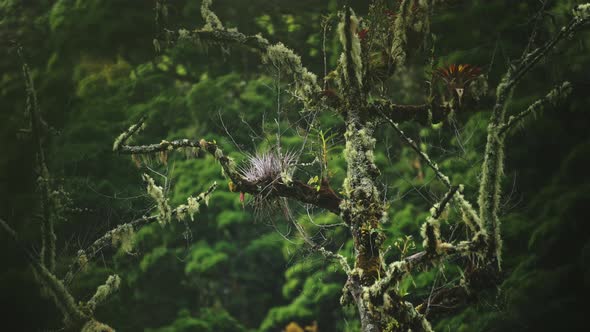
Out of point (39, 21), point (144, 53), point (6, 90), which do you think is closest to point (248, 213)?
point (144, 53)

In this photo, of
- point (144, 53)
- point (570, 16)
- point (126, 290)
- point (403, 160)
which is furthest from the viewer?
point (144, 53)

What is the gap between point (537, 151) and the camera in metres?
3.81

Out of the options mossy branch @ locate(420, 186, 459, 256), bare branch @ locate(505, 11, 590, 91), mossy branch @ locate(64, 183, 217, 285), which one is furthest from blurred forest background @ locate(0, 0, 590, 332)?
mossy branch @ locate(420, 186, 459, 256)

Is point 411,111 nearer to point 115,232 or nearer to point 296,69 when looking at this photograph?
point 296,69

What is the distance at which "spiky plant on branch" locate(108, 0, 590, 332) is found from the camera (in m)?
2.05

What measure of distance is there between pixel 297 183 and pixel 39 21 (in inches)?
189

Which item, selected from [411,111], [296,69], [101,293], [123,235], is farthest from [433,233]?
[101,293]

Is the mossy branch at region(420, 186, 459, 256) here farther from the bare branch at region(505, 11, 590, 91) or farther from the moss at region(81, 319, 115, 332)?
the moss at region(81, 319, 115, 332)

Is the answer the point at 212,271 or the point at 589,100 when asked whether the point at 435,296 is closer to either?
the point at 589,100

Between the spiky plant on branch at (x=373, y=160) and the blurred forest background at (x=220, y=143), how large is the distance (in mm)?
1334

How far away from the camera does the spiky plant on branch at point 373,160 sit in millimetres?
2055

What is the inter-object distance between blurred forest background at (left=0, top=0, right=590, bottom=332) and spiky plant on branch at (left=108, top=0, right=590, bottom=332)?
1334 mm

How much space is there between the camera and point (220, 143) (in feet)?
17.9

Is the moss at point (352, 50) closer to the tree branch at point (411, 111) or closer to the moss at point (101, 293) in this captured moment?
the tree branch at point (411, 111)
